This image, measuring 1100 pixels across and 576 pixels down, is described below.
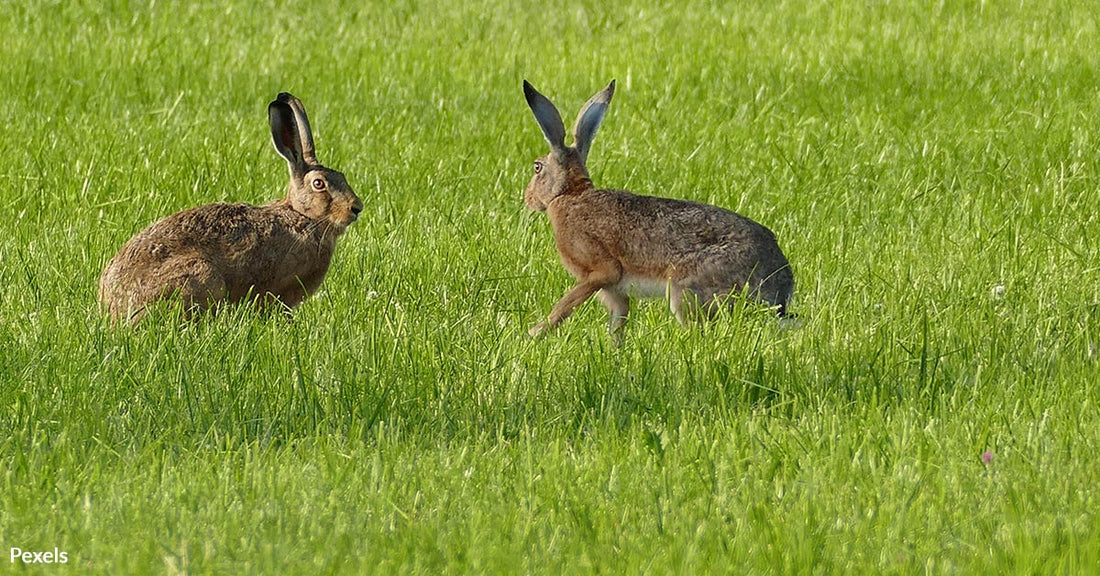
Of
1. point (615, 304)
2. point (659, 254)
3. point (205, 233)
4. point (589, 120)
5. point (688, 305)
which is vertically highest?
point (589, 120)

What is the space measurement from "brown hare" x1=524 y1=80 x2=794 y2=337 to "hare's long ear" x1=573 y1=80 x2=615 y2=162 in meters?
0.30

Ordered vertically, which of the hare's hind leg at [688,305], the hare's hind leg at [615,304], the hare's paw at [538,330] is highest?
the hare's hind leg at [688,305]

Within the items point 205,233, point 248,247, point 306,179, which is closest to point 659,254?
point 306,179

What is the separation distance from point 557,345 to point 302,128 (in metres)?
1.66

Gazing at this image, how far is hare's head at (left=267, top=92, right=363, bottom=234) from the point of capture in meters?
6.73

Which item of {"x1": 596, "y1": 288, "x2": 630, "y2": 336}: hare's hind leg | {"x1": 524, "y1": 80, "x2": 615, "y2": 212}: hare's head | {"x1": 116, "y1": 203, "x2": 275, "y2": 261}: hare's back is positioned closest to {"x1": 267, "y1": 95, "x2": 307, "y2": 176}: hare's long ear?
{"x1": 116, "y1": 203, "x2": 275, "y2": 261}: hare's back

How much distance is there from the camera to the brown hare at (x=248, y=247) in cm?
616

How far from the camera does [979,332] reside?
5.96 m

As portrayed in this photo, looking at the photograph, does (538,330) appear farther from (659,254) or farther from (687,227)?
(687,227)

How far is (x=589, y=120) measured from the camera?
7.38 metres

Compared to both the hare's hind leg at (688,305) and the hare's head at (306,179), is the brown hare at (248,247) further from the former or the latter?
the hare's hind leg at (688,305)

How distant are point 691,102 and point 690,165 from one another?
1.91m

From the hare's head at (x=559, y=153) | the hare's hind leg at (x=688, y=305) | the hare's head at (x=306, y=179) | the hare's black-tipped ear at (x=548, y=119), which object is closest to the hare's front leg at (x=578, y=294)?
the hare's hind leg at (x=688, y=305)

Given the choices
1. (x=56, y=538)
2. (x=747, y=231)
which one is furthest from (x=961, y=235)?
(x=56, y=538)
